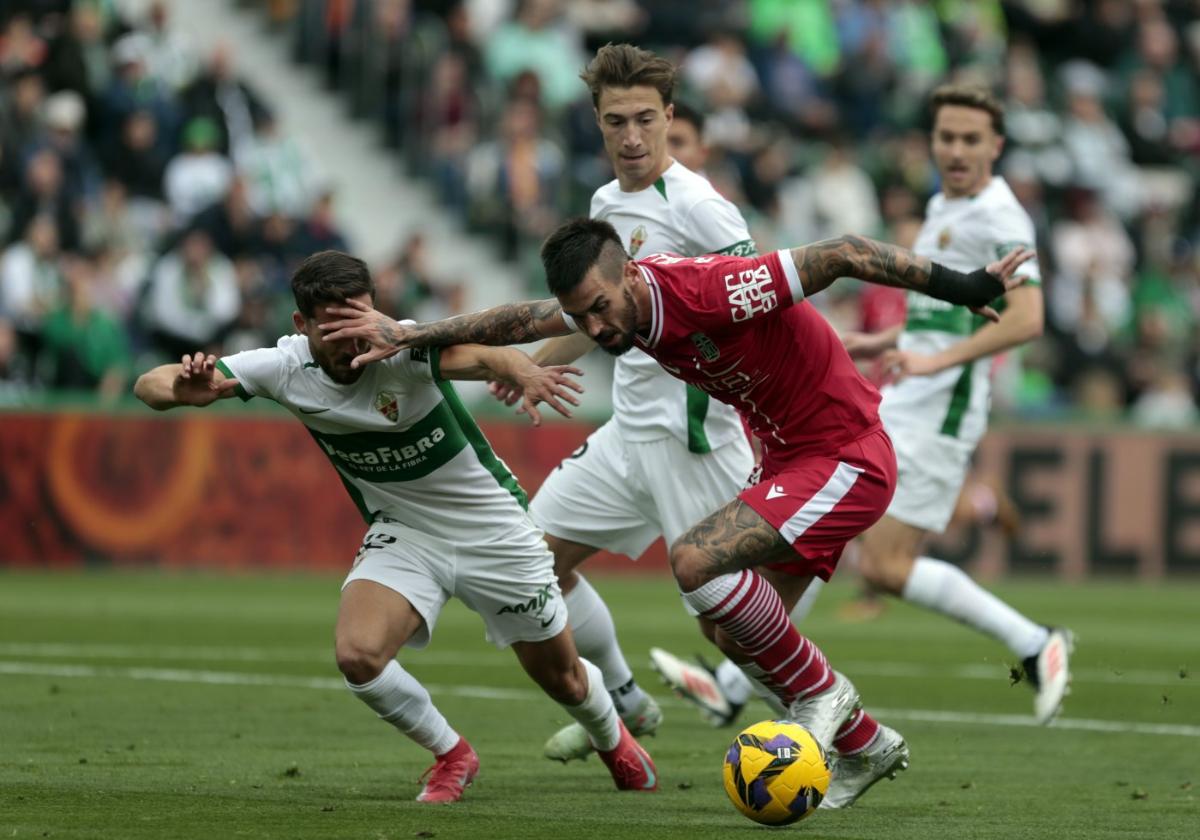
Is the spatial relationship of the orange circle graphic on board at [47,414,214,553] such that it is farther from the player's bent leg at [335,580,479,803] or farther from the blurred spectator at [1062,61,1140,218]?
the blurred spectator at [1062,61,1140,218]

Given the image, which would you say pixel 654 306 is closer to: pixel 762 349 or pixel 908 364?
pixel 762 349

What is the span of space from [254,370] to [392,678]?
45.9 inches

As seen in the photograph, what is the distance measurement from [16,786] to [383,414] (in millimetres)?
1754

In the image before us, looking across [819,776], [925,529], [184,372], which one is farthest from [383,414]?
[925,529]

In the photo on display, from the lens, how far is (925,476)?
10.2m

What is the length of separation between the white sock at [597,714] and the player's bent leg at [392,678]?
1.48 feet

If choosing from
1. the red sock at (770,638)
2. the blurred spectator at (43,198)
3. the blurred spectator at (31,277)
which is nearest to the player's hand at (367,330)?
the red sock at (770,638)

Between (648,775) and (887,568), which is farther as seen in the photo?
(887,568)

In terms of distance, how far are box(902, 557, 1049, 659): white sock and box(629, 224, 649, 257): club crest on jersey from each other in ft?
9.08

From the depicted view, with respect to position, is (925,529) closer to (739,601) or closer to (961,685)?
(961,685)

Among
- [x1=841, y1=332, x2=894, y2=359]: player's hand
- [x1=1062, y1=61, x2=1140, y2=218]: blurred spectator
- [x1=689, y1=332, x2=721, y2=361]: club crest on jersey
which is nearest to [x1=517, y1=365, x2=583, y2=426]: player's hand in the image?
[x1=689, y1=332, x2=721, y2=361]: club crest on jersey

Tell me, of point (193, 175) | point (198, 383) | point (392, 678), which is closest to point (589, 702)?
point (392, 678)

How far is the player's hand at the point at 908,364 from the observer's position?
888 cm

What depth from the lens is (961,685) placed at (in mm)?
11633
